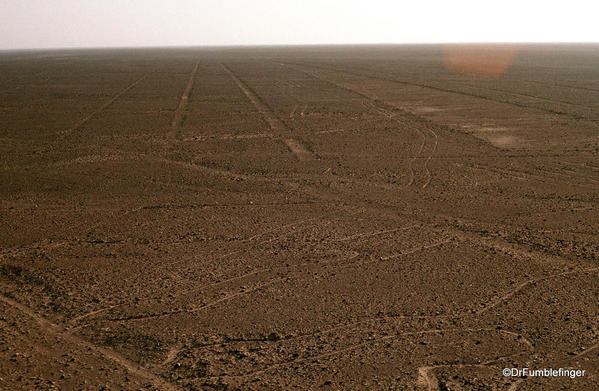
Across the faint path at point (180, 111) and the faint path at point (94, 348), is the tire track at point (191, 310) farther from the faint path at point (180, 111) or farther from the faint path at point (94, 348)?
the faint path at point (180, 111)

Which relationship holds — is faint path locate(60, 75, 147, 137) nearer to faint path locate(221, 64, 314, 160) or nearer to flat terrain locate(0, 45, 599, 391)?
flat terrain locate(0, 45, 599, 391)

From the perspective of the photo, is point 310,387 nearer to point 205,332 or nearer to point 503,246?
point 205,332

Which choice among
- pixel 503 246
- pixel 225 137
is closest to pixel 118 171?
pixel 225 137

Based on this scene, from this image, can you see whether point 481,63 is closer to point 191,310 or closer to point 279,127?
point 279,127

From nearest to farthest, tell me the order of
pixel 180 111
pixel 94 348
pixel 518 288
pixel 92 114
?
pixel 94 348 → pixel 518 288 → pixel 92 114 → pixel 180 111

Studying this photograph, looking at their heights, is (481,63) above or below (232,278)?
above

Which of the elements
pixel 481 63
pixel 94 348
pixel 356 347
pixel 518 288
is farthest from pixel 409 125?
pixel 481 63
